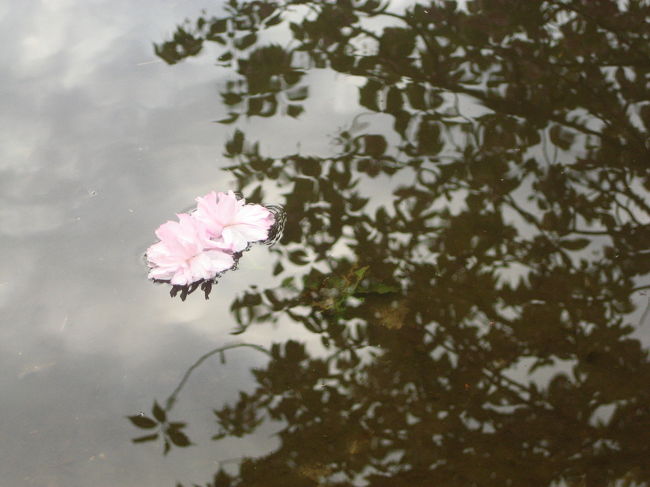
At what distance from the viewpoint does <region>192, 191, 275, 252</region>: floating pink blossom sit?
1.65 metres

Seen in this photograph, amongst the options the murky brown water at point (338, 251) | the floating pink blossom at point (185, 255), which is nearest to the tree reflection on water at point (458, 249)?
the murky brown water at point (338, 251)

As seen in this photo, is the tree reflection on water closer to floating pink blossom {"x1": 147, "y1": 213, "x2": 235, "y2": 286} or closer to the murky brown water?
the murky brown water

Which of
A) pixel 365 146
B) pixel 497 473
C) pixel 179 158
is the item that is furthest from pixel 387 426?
pixel 179 158

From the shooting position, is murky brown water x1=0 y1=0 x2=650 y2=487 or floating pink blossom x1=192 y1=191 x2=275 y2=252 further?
floating pink blossom x1=192 y1=191 x2=275 y2=252

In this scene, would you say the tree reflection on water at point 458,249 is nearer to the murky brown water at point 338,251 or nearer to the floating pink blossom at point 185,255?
the murky brown water at point 338,251

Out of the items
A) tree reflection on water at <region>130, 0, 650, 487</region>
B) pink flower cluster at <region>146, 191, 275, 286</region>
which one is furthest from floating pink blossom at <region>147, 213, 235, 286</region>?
tree reflection on water at <region>130, 0, 650, 487</region>

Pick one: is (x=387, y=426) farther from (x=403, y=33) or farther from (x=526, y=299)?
(x=403, y=33)

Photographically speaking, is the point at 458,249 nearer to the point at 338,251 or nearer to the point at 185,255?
the point at 338,251

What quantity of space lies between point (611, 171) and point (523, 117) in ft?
1.06

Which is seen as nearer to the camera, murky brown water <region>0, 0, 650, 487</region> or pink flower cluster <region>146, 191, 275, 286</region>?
murky brown water <region>0, 0, 650, 487</region>

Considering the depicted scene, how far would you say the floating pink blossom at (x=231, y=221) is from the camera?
1650mm

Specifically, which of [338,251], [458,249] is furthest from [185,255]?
[458,249]

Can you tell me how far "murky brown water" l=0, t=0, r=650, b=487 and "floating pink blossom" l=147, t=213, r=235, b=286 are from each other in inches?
2.2

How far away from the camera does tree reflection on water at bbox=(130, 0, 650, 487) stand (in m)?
1.32
